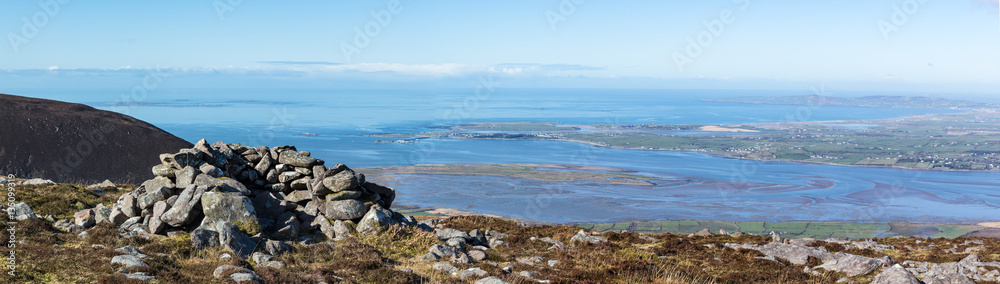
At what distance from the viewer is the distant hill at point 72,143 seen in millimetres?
31875

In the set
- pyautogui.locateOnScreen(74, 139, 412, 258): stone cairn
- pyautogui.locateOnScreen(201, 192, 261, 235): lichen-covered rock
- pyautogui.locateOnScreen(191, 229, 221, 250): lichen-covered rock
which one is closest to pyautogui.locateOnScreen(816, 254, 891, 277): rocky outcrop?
pyautogui.locateOnScreen(74, 139, 412, 258): stone cairn

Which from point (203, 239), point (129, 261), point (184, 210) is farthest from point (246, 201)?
point (129, 261)

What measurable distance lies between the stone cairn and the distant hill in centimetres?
1822

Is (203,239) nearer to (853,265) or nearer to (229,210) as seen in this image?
(229,210)

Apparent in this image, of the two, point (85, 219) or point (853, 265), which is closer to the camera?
point (853, 265)

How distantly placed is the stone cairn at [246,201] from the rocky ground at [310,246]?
4cm

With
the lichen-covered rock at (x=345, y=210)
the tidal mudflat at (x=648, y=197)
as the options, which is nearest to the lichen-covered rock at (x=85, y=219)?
the lichen-covered rock at (x=345, y=210)

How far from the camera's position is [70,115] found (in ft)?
118

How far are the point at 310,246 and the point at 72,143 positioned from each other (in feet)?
92.5

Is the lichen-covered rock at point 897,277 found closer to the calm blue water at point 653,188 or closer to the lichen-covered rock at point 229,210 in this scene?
the lichen-covered rock at point 229,210

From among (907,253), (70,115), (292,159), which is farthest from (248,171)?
(70,115)

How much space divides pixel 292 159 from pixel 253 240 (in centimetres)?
540

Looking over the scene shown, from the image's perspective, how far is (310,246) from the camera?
47.2 feet

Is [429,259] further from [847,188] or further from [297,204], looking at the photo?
[847,188]
